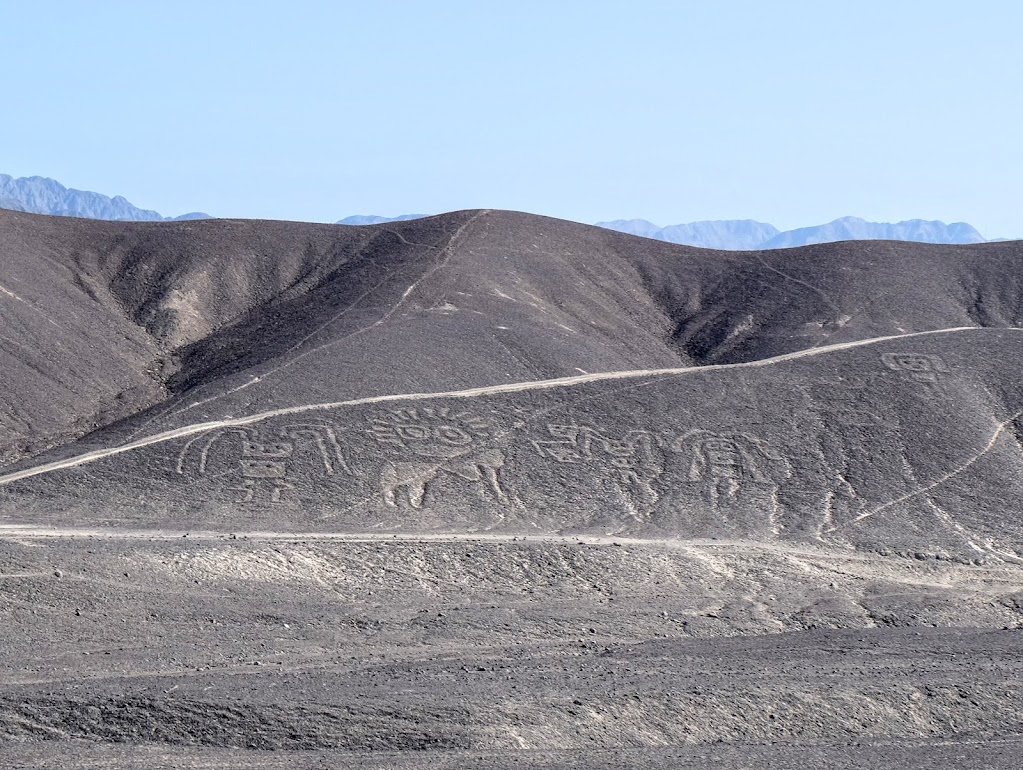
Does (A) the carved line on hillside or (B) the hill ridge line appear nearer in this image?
(A) the carved line on hillside

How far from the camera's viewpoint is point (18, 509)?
85.7 ft

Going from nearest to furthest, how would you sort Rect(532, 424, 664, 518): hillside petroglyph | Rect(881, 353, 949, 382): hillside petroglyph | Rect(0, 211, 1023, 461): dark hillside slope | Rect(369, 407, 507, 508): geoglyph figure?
Rect(369, 407, 507, 508): geoglyph figure < Rect(532, 424, 664, 518): hillside petroglyph < Rect(881, 353, 949, 382): hillside petroglyph < Rect(0, 211, 1023, 461): dark hillside slope

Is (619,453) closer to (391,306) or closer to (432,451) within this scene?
(432,451)

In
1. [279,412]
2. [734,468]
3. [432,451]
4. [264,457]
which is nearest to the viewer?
[264,457]

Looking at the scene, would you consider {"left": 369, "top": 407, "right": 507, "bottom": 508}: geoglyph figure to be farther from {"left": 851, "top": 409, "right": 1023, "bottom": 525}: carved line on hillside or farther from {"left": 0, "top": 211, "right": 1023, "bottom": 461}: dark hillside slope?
{"left": 851, "top": 409, "right": 1023, "bottom": 525}: carved line on hillside

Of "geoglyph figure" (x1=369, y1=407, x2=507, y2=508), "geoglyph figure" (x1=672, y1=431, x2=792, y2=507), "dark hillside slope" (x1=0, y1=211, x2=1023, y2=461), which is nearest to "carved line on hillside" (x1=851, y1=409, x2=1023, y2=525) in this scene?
"geoglyph figure" (x1=672, y1=431, x2=792, y2=507)

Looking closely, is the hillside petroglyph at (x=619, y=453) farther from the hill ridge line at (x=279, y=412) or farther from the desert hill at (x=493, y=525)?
the hill ridge line at (x=279, y=412)

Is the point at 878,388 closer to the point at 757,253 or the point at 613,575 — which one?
the point at 613,575

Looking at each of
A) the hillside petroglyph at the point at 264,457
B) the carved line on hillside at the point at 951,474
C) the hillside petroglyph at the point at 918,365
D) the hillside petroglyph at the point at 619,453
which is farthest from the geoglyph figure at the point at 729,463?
the hillside petroglyph at the point at 264,457

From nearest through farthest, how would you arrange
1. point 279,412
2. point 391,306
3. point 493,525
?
point 493,525 → point 279,412 → point 391,306

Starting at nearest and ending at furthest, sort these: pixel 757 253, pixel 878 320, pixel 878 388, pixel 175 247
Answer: pixel 878 388 < pixel 878 320 < pixel 175 247 < pixel 757 253

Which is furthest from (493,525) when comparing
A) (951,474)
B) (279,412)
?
(951,474)

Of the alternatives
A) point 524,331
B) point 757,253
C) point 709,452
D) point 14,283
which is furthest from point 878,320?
point 14,283

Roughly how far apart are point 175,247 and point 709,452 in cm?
3613
